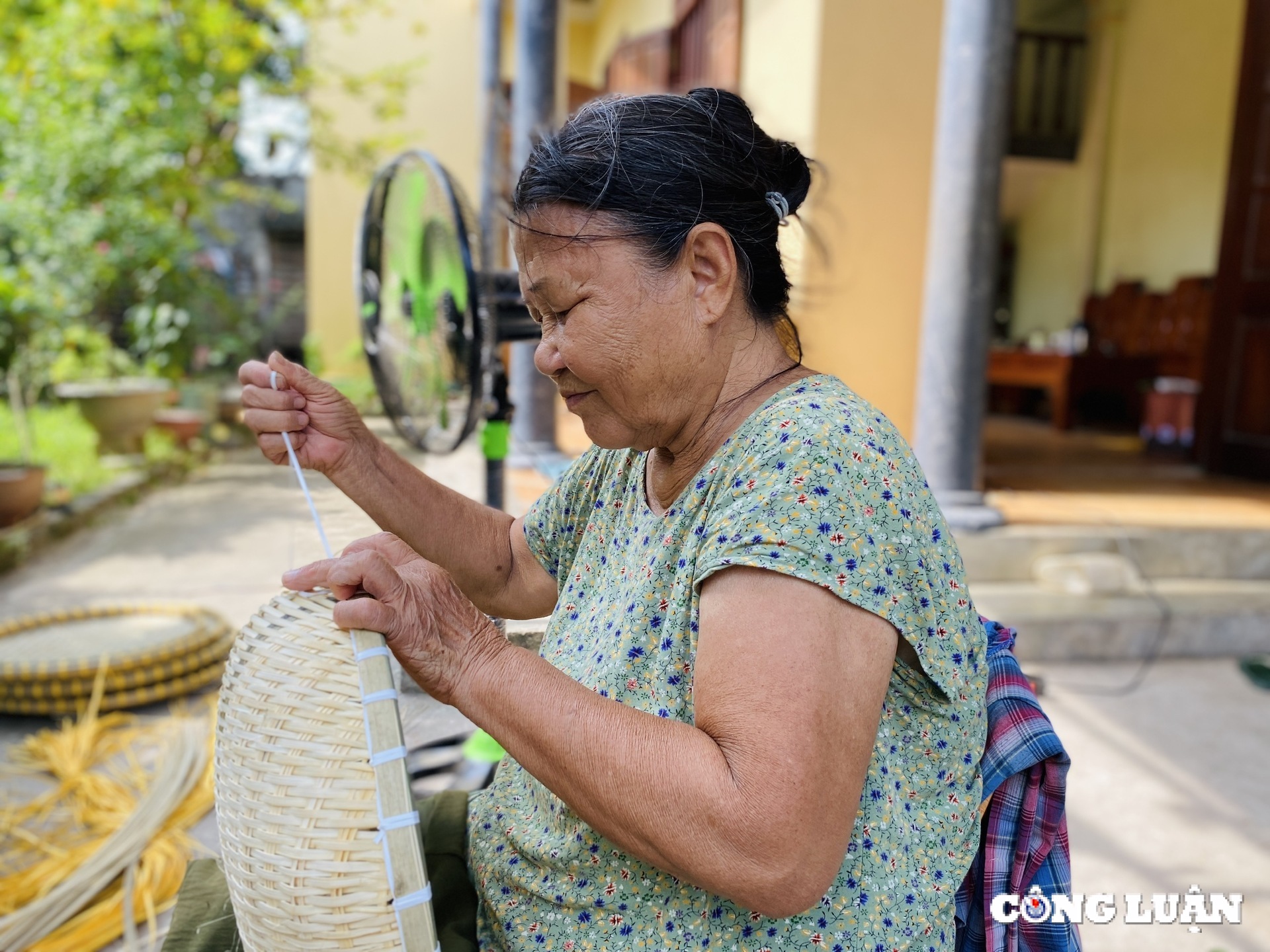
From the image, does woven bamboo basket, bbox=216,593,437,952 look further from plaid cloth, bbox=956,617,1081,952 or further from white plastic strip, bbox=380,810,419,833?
plaid cloth, bbox=956,617,1081,952

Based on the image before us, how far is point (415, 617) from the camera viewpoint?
0.99 meters

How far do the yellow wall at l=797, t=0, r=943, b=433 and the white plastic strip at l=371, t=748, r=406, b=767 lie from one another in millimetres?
3902

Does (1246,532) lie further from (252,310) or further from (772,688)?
(252,310)

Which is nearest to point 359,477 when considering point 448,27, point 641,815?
point 641,815

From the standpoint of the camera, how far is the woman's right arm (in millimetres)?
1399

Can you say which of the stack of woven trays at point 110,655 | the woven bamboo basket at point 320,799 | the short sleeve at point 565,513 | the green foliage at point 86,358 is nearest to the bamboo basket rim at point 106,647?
the stack of woven trays at point 110,655

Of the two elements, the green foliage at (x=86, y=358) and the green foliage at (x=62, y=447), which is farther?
the green foliage at (x=86, y=358)

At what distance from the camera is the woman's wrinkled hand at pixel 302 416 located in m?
1.38

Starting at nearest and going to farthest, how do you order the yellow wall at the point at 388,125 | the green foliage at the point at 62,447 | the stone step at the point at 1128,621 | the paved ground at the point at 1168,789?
the paved ground at the point at 1168,789
the stone step at the point at 1128,621
the green foliage at the point at 62,447
the yellow wall at the point at 388,125

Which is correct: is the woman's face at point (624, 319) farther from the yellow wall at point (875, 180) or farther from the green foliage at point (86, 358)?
the green foliage at point (86, 358)

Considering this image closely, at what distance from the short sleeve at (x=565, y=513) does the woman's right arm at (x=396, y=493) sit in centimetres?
3

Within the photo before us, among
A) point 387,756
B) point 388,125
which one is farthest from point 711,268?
point 388,125

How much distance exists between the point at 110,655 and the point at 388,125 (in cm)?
767

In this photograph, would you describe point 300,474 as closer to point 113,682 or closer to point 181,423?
point 113,682
